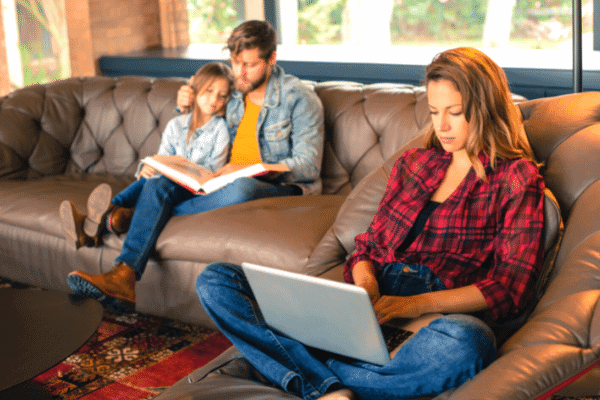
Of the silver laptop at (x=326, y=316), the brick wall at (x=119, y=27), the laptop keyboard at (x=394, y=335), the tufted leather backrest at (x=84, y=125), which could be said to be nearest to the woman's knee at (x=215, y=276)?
the silver laptop at (x=326, y=316)

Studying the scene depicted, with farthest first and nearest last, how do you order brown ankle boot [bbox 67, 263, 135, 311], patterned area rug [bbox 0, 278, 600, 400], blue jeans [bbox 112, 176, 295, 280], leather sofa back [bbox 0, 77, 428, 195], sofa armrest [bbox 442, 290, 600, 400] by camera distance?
leather sofa back [bbox 0, 77, 428, 195], blue jeans [bbox 112, 176, 295, 280], brown ankle boot [bbox 67, 263, 135, 311], patterned area rug [bbox 0, 278, 600, 400], sofa armrest [bbox 442, 290, 600, 400]

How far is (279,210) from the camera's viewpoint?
2414 millimetres

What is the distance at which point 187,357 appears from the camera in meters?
2.29

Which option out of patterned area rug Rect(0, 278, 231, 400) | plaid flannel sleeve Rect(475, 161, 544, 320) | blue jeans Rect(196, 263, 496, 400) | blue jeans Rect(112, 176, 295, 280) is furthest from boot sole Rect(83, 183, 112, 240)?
plaid flannel sleeve Rect(475, 161, 544, 320)

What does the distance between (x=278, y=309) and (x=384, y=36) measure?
2983 millimetres

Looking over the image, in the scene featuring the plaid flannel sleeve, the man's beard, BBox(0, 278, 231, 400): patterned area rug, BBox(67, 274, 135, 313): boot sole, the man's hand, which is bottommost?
BBox(0, 278, 231, 400): patterned area rug

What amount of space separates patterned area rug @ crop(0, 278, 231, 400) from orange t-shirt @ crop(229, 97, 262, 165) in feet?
2.34

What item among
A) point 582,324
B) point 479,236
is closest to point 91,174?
point 479,236

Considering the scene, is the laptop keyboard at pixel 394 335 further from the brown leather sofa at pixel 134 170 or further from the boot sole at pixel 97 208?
the boot sole at pixel 97 208

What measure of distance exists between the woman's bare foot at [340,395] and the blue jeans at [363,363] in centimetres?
3

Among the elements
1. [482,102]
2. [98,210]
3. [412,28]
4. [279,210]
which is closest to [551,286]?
[482,102]

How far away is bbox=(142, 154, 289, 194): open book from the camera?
2.44 m

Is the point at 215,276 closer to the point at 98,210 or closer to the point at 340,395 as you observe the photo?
the point at 340,395

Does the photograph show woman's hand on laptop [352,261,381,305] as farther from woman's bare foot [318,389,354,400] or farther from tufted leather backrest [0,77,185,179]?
tufted leather backrest [0,77,185,179]
